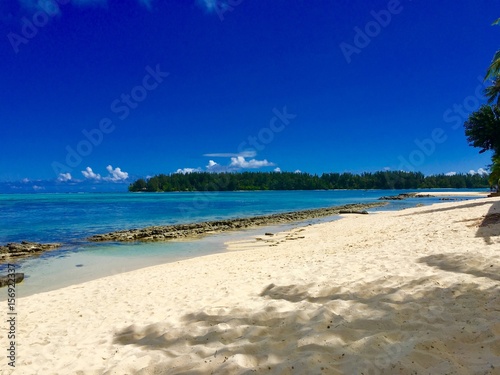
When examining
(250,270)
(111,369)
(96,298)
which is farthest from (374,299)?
(96,298)

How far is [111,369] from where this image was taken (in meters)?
4.88

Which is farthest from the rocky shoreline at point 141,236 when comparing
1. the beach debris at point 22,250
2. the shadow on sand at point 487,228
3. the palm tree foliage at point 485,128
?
the palm tree foliage at point 485,128

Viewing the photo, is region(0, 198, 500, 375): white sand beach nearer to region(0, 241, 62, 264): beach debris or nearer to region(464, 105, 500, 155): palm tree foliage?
region(0, 241, 62, 264): beach debris

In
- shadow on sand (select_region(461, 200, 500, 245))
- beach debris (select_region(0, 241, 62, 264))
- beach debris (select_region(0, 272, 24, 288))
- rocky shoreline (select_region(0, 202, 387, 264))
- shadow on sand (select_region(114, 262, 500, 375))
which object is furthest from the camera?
rocky shoreline (select_region(0, 202, 387, 264))

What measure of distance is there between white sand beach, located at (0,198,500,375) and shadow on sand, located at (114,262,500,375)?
0.02 m

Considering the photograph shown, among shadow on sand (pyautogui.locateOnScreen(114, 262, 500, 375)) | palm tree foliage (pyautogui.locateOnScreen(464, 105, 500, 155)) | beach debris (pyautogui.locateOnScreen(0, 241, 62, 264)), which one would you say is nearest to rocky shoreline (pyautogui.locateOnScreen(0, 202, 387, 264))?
beach debris (pyautogui.locateOnScreen(0, 241, 62, 264))

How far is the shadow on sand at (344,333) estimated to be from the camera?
13.5ft

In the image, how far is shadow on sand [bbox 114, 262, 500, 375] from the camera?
4.13 metres

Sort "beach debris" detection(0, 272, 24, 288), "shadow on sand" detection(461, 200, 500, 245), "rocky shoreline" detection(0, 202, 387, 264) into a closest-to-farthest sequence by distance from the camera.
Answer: "shadow on sand" detection(461, 200, 500, 245) → "beach debris" detection(0, 272, 24, 288) → "rocky shoreline" detection(0, 202, 387, 264)

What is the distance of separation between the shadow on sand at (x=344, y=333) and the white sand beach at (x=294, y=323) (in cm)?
2

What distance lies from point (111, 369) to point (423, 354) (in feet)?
14.1

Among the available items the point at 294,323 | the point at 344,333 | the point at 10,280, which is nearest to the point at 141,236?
the point at 10,280

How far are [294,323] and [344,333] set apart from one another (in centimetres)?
91

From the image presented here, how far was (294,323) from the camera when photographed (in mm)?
5539
